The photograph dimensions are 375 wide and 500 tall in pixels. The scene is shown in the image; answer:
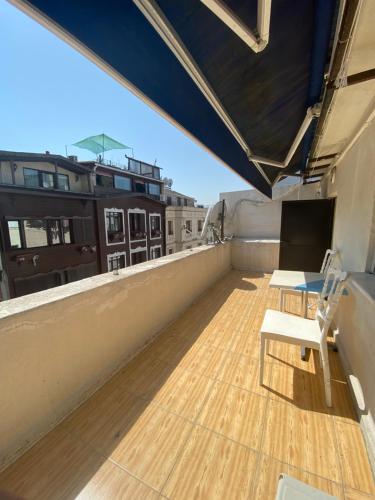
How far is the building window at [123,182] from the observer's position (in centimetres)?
1232

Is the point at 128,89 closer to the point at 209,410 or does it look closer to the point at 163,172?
the point at 209,410

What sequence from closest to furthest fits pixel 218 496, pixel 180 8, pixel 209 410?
pixel 180 8 < pixel 218 496 < pixel 209 410

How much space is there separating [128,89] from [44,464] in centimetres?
209

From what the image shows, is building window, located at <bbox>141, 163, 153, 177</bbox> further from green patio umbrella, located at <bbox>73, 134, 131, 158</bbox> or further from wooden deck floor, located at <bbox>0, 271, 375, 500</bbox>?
wooden deck floor, located at <bbox>0, 271, 375, 500</bbox>

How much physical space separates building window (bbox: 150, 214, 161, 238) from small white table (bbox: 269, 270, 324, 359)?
1150cm

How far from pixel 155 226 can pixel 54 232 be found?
6721 mm

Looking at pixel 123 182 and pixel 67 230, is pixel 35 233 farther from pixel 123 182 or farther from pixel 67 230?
pixel 123 182

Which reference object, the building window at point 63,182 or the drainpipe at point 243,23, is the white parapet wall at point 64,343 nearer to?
the drainpipe at point 243,23

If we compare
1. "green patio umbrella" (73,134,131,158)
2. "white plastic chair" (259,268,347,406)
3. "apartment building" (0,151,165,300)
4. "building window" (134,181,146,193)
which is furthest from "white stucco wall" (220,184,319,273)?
"green patio umbrella" (73,134,131,158)

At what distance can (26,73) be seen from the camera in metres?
2.43

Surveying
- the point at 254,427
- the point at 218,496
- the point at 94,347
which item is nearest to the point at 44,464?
the point at 94,347

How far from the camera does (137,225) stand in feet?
40.9

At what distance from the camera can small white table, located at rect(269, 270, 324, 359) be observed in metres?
2.26

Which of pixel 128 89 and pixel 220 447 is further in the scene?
pixel 220 447
